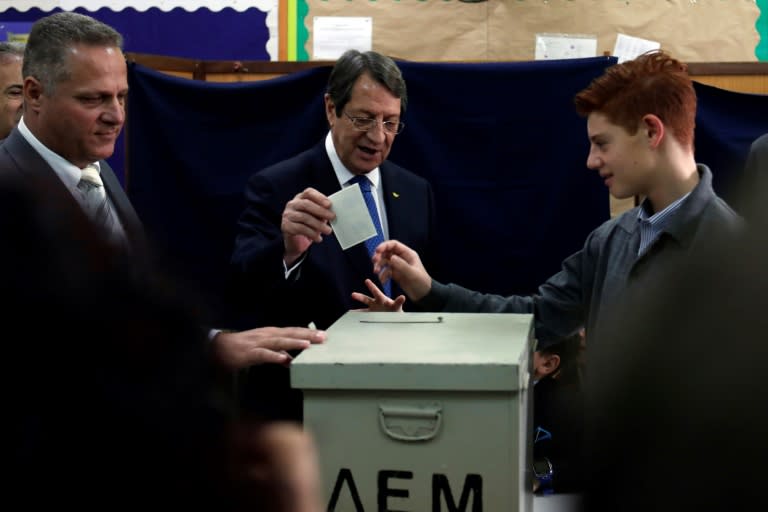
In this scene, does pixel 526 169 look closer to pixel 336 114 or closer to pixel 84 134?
pixel 336 114

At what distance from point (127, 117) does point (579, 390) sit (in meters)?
1.71

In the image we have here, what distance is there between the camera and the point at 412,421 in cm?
141

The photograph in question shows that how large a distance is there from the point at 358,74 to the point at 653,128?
799 millimetres

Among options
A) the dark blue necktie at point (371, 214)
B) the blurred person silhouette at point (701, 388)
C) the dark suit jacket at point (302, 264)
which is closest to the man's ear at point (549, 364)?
the dark suit jacket at point (302, 264)

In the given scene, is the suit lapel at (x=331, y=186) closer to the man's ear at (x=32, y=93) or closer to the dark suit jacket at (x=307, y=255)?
the dark suit jacket at (x=307, y=255)

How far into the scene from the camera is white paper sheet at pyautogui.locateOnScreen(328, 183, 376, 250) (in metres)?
1.96

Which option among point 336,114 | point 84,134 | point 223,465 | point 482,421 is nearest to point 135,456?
point 223,465

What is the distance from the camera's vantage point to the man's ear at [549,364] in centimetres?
294

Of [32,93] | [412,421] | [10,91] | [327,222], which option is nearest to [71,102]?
Result: [32,93]

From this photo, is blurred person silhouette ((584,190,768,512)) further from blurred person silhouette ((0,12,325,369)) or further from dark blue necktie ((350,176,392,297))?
dark blue necktie ((350,176,392,297))

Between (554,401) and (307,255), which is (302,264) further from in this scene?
(554,401)

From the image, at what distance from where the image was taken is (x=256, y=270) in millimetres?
2150

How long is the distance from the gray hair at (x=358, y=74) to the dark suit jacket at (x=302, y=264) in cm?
14

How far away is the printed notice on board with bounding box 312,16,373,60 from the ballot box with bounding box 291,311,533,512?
109 inches
